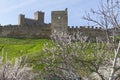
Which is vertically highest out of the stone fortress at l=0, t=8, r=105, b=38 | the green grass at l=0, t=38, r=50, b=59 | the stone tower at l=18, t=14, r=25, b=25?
the stone tower at l=18, t=14, r=25, b=25

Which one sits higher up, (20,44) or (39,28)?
(39,28)

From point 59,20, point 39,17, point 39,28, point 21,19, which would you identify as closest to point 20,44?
point 39,28

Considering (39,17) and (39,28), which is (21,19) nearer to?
(39,17)

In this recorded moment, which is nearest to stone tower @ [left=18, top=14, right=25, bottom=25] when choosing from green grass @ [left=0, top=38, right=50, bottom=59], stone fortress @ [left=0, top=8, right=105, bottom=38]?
stone fortress @ [left=0, top=8, right=105, bottom=38]

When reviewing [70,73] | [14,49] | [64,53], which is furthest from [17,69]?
[14,49]

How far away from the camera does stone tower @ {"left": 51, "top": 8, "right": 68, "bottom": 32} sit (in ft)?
317

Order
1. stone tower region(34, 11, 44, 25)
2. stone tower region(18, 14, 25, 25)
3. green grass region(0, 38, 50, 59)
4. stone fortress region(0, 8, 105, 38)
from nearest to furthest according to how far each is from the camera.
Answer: green grass region(0, 38, 50, 59) < stone fortress region(0, 8, 105, 38) < stone tower region(18, 14, 25, 25) < stone tower region(34, 11, 44, 25)

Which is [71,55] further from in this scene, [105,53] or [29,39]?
[29,39]

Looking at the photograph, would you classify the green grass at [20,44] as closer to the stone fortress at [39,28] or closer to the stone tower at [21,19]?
the stone fortress at [39,28]

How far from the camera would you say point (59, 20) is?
98312 millimetres

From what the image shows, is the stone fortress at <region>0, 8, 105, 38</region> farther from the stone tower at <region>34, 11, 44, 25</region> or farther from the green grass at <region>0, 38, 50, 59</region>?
the stone tower at <region>34, 11, 44, 25</region>

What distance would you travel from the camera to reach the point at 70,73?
18000 mm

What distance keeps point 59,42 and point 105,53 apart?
96.6 inches

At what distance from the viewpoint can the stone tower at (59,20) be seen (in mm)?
96588
